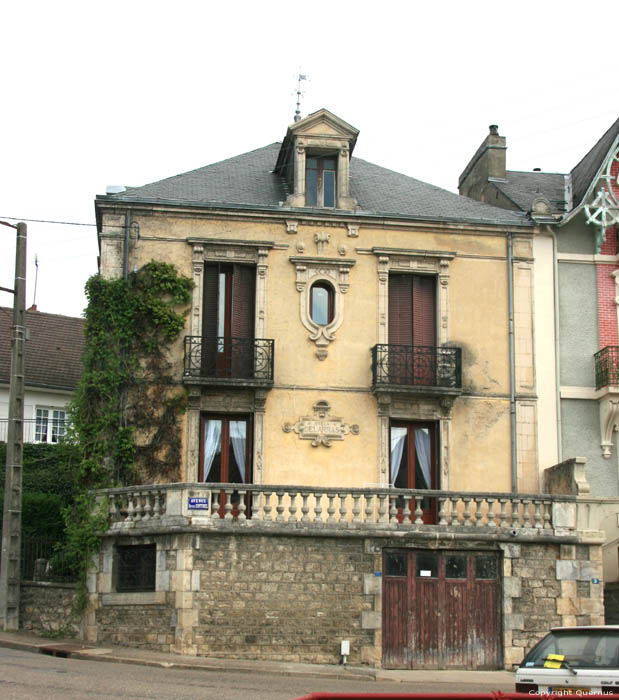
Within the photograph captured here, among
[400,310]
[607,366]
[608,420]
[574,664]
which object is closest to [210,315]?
[400,310]

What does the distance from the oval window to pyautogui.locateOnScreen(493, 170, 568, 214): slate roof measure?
528cm

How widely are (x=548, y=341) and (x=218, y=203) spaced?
7746 millimetres

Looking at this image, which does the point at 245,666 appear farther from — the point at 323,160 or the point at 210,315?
the point at 323,160

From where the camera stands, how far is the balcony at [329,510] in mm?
19328

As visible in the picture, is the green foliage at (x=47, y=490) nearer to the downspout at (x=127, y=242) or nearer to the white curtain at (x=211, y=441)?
the white curtain at (x=211, y=441)

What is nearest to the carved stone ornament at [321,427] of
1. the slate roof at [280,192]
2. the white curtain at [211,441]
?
the white curtain at [211,441]

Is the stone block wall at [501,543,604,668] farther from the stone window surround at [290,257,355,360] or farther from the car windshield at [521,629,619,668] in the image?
the car windshield at [521,629,619,668]

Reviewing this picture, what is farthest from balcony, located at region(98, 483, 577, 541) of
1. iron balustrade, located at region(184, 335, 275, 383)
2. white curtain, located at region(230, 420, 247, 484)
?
iron balustrade, located at region(184, 335, 275, 383)

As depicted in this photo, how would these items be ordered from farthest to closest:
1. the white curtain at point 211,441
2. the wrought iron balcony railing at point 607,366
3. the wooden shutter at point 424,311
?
the wooden shutter at point 424,311, the wrought iron balcony railing at point 607,366, the white curtain at point 211,441

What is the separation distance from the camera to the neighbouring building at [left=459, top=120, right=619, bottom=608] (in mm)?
23250

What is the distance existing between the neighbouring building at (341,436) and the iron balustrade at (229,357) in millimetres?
44

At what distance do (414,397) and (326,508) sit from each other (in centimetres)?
394

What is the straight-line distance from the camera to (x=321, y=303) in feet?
77.4

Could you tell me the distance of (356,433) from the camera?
22828 millimetres
